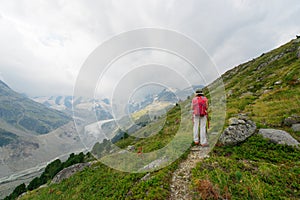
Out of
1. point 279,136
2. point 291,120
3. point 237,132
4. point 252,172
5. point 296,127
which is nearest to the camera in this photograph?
point 252,172

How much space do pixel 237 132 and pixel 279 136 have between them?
8.60 feet

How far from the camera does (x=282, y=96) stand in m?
21.0

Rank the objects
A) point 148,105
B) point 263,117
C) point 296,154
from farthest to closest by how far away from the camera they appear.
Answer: point 263,117
point 148,105
point 296,154

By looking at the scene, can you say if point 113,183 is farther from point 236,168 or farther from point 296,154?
point 296,154

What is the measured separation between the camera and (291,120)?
14055 mm

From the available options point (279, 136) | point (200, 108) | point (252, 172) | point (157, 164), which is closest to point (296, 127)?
point (279, 136)

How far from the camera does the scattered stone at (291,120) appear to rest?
13.9 m

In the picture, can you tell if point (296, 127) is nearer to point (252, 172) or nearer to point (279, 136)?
point (279, 136)

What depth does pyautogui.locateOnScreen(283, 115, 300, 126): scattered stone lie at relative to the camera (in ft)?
45.5

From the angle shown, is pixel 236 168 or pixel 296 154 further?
pixel 296 154

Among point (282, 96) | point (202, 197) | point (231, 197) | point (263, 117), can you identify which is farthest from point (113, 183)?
point (282, 96)

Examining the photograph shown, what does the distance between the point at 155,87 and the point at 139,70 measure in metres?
2.06

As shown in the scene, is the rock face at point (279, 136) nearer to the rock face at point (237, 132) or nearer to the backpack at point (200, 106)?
the rock face at point (237, 132)

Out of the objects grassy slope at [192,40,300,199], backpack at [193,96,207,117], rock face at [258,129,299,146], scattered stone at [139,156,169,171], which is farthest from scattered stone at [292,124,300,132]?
scattered stone at [139,156,169,171]
